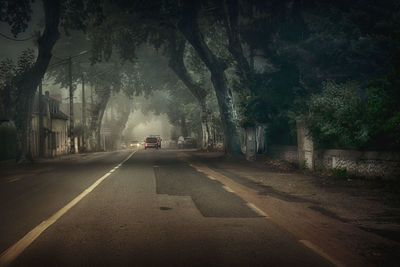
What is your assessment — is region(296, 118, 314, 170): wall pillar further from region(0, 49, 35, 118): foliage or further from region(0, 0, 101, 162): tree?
region(0, 49, 35, 118): foliage

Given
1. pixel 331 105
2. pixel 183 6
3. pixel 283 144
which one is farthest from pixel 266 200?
pixel 183 6

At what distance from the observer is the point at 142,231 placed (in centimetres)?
632

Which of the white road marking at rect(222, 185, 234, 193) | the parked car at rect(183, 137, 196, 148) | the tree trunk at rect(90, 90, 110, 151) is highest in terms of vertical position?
the tree trunk at rect(90, 90, 110, 151)

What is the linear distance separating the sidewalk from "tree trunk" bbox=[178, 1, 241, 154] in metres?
16.4

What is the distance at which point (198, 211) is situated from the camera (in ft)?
26.4

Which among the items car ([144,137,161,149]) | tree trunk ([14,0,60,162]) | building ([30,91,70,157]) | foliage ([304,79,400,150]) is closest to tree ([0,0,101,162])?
tree trunk ([14,0,60,162])

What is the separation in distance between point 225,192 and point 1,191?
20.7 ft

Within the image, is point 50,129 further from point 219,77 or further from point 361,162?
point 361,162

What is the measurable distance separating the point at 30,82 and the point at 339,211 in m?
24.7

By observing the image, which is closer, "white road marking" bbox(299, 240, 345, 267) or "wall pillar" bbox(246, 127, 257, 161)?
"white road marking" bbox(299, 240, 345, 267)

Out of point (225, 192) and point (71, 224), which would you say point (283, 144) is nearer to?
point (225, 192)

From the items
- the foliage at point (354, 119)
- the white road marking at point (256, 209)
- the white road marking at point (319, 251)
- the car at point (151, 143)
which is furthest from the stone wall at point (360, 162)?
the car at point (151, 143)

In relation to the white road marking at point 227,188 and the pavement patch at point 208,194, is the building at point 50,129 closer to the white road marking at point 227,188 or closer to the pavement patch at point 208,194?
the pavement patch at point 208,194

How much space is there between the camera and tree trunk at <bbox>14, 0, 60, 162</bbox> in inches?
1081
